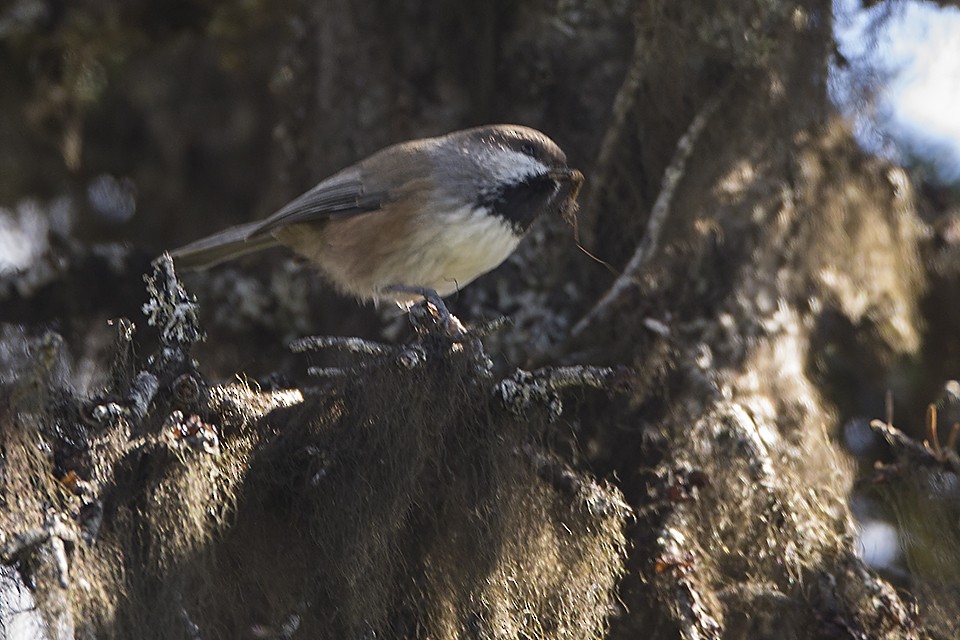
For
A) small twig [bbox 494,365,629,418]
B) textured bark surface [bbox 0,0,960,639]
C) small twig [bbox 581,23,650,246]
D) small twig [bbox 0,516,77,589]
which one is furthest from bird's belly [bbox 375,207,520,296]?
small twig [bbox 0,516,77,589]

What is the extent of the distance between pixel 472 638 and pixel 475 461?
0.36 metres

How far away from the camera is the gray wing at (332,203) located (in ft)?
11.9

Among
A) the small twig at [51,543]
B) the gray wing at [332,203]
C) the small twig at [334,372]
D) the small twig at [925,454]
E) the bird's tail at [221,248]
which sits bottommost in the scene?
the bird's tail at [221,248]

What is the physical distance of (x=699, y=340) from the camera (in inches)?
141

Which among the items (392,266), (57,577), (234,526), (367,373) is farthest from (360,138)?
(57,577)

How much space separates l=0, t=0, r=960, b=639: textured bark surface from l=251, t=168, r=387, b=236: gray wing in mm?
453

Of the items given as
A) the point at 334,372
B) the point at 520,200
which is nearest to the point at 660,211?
the point at 520,200

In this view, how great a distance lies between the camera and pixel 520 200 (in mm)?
3500

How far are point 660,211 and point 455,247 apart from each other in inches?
27.4

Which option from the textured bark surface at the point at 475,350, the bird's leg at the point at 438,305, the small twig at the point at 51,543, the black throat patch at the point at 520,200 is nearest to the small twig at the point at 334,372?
the textured bark surface at the point at 475,350

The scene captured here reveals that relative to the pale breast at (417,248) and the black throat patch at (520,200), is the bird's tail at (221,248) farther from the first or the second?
the black throat patch at (520,200)

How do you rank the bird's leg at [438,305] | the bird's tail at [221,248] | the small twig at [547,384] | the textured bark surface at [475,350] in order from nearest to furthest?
1. the textured bark surface at [475,350]
2. the small twig at [547,384]
3. the bird's leg at [438,305]
4. the bird's tail at [221,248]

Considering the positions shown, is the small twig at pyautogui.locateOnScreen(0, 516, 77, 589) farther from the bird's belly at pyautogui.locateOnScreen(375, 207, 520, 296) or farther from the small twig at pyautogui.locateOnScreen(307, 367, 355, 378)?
the bird's belly at pyautogui.locateOnScreen(375, 207, 520, 296)

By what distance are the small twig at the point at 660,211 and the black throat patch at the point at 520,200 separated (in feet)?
1.14
